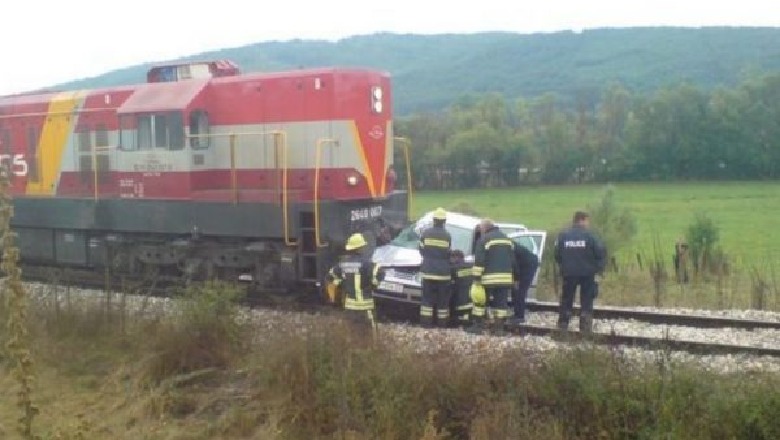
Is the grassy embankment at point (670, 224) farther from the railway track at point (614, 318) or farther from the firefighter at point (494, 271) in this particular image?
Result: the firefighter at point (494, 271)

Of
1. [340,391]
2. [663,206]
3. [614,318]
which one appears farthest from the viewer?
[663,206]

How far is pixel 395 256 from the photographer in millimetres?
12383

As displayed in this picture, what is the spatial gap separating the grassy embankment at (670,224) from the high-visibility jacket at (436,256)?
423 centimetres

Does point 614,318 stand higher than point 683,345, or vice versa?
point 683,345

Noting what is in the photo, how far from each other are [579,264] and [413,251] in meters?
2.72

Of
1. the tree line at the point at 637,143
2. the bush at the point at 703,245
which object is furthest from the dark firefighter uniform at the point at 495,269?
the tree line at the point at 637,143

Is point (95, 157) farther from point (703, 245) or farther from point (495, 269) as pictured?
point (703, 245)

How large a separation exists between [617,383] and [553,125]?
232ft

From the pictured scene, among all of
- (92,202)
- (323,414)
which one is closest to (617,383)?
(323,414)

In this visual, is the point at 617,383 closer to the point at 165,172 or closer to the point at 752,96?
the point at 165,172

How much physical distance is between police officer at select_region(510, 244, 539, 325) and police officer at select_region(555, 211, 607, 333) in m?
0.56

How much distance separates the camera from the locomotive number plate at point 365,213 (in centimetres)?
1217

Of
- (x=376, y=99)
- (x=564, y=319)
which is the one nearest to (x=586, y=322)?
(x=564, y=319)

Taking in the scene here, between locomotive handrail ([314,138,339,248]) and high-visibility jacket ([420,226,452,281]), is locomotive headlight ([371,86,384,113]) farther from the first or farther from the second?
high-visibility jacket ([420,226,452,281])
